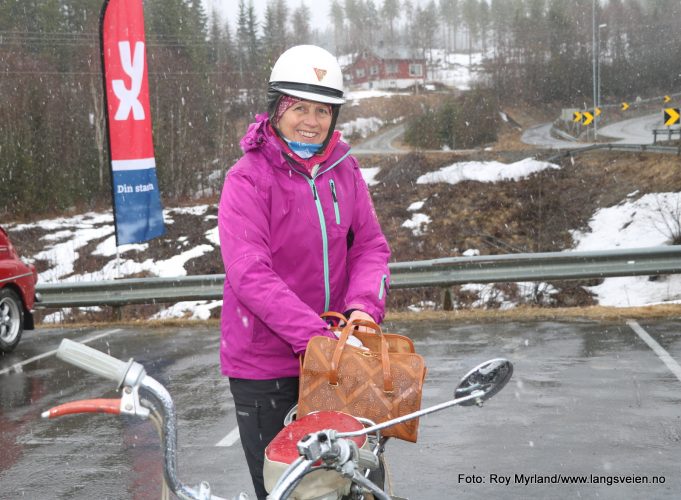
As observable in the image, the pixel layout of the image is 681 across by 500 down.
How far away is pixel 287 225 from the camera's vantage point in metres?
2.95

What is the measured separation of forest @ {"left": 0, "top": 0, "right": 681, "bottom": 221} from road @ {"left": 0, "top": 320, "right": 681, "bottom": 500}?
33.0 metres

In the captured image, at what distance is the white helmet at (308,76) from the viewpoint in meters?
2.94

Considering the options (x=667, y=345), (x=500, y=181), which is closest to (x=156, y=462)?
(x=667, y=345)

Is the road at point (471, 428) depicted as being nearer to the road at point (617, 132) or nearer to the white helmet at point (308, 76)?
the white helmet at point (308, 76)

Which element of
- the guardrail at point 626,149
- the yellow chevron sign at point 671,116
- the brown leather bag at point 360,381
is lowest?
the guardrail at point 626,149

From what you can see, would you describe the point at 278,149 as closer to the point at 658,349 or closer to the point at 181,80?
the point at 658,349

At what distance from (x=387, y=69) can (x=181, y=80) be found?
59.8 metres

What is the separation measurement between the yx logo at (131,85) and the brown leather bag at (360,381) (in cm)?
1064

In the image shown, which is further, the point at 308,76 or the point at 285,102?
the point at 285,102

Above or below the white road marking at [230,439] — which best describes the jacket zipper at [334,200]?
above

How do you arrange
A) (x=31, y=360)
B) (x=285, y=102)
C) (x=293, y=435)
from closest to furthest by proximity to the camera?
(x=293, y=435) → (x=285, y=102) → (x=31, y=360)

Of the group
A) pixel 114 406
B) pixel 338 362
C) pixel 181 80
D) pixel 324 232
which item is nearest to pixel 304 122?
pixel 324 232

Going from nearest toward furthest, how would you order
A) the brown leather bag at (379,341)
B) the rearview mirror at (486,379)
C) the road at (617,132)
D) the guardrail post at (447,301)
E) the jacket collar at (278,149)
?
the rearview mirror at (486,379) → the brown leather bag at (379,341) → the jacket collar at (278,149) → the guardrail post at (447,301) → the road at (617,132)

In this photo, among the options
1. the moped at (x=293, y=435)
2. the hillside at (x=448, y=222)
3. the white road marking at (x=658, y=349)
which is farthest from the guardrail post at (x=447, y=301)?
the moped at (x=293, y=435)
